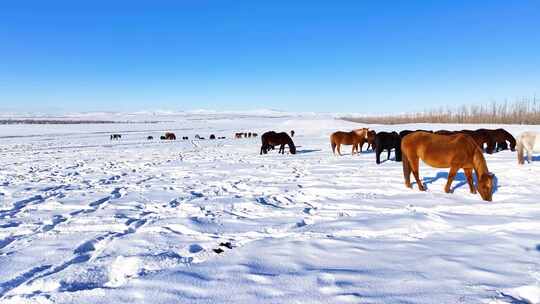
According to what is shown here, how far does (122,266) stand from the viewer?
3.45 m

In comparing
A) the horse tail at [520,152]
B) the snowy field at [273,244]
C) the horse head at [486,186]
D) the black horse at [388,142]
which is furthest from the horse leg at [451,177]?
the black horse at [388,142]

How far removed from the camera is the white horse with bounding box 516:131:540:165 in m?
10.1

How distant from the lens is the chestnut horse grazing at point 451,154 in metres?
6.46

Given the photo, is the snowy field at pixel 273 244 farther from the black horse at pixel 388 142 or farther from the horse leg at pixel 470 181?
the black horse at pixel 388 142

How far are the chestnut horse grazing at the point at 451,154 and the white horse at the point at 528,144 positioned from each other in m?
4.77

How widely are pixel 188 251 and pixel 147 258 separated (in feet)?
1.46

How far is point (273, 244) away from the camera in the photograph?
158 inches

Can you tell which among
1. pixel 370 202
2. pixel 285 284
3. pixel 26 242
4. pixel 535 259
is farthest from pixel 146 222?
pixel 535 259

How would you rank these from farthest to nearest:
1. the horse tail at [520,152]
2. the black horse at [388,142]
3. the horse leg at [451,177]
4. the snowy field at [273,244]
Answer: the black horse at [388,142]
the horse tail at [520,152]
the horse leg at [451,177]
the snowy field at [273,244]

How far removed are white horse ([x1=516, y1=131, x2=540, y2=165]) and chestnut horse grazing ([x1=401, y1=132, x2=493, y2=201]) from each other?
477 cm

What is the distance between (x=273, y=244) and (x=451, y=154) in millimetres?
4480

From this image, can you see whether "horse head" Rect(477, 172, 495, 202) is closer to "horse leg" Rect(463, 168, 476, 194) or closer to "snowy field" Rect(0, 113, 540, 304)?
"snowy field" Rect(0, 113, 540, 304)

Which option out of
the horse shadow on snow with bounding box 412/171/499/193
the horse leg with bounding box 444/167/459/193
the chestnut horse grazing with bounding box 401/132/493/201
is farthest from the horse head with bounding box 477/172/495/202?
the horse shadow on snow with bounding box 412/171/499/193

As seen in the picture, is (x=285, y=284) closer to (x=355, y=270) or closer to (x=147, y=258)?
(x=355, y=270)
